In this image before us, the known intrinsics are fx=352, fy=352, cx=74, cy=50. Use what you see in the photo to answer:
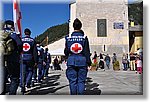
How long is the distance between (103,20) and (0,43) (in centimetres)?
1973

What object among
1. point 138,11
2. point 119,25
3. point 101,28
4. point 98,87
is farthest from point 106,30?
point 98,87

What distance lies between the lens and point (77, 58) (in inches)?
213

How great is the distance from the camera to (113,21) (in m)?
24.4

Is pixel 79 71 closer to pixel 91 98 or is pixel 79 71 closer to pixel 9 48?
pixel 91 98

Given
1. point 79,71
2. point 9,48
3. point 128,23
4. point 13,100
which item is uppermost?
point 128,23

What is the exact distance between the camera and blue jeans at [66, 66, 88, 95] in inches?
215

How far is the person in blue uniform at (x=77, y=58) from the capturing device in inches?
213

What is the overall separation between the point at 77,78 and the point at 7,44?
1.20 meters

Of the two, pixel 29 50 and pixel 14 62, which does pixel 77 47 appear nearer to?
pixel 14 62

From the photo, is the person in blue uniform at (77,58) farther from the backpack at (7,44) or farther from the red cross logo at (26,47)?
the red cross logo at (26,47)

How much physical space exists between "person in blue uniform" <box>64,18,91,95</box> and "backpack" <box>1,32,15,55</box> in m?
0.85

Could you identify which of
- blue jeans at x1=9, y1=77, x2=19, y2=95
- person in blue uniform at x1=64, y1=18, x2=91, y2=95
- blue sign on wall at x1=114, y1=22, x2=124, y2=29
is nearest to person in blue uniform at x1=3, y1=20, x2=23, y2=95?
blue jeans at x1=9, y1=77, x2=19, y2=95

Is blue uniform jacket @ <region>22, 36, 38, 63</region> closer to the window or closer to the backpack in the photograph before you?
the backpack

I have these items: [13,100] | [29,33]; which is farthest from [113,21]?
[13,100]
